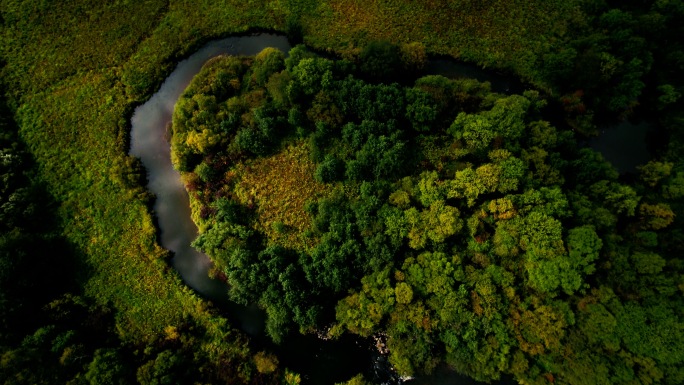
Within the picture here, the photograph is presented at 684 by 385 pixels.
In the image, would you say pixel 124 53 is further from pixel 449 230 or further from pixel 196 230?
pixel 449 230

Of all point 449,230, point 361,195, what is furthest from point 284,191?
point 449,230

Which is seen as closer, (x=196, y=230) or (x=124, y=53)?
(x=196, y=230)

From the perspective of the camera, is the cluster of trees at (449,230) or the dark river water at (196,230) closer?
the cluster of trees at (449,230)

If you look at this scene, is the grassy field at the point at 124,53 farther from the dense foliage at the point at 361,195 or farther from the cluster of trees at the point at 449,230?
the cluster of trees at the point at 449,230

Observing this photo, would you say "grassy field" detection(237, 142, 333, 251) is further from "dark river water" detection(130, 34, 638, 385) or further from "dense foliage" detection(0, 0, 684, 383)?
"dark river water" detection(130, 34, 638, 385)

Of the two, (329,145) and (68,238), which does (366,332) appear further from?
(68,238)

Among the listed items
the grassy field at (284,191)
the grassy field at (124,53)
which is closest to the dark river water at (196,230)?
the grassy field at (124,53)
